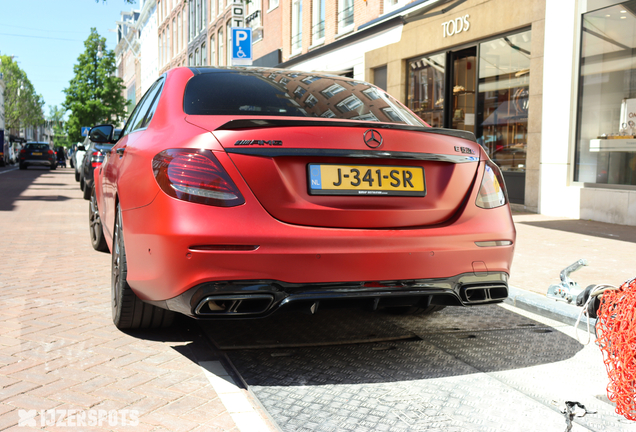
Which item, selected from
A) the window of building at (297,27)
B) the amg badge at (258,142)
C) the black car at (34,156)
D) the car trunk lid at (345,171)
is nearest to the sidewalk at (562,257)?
the car trunk lid at (345,171)

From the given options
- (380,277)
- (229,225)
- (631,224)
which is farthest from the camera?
(631,224)

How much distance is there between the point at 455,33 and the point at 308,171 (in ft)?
42.1

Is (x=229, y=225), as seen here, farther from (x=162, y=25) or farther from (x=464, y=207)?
(x=162, y=25)

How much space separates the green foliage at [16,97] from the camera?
9844 centimetres

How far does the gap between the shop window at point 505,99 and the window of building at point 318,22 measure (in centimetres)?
1008

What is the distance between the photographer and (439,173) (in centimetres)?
336

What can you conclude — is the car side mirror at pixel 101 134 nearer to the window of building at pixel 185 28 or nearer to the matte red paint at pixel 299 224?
the matte red paint at pixel 299 224

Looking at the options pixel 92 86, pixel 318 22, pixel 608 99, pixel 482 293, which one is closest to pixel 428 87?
pixel 608 99

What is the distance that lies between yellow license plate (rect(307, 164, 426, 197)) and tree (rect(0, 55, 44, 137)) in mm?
106359

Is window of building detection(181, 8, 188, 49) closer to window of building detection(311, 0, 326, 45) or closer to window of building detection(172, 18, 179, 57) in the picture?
window of building detection(172, 18, 179, 57)

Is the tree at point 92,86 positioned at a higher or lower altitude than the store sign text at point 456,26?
higher

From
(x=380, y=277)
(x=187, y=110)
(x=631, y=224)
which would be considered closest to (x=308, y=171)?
(x=380, y=277)

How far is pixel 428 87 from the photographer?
54.7 feet

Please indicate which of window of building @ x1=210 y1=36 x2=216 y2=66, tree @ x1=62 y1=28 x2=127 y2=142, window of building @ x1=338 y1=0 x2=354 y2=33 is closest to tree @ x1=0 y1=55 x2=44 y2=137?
tree @ x1=62 y1=28 x2=127 y2=142
